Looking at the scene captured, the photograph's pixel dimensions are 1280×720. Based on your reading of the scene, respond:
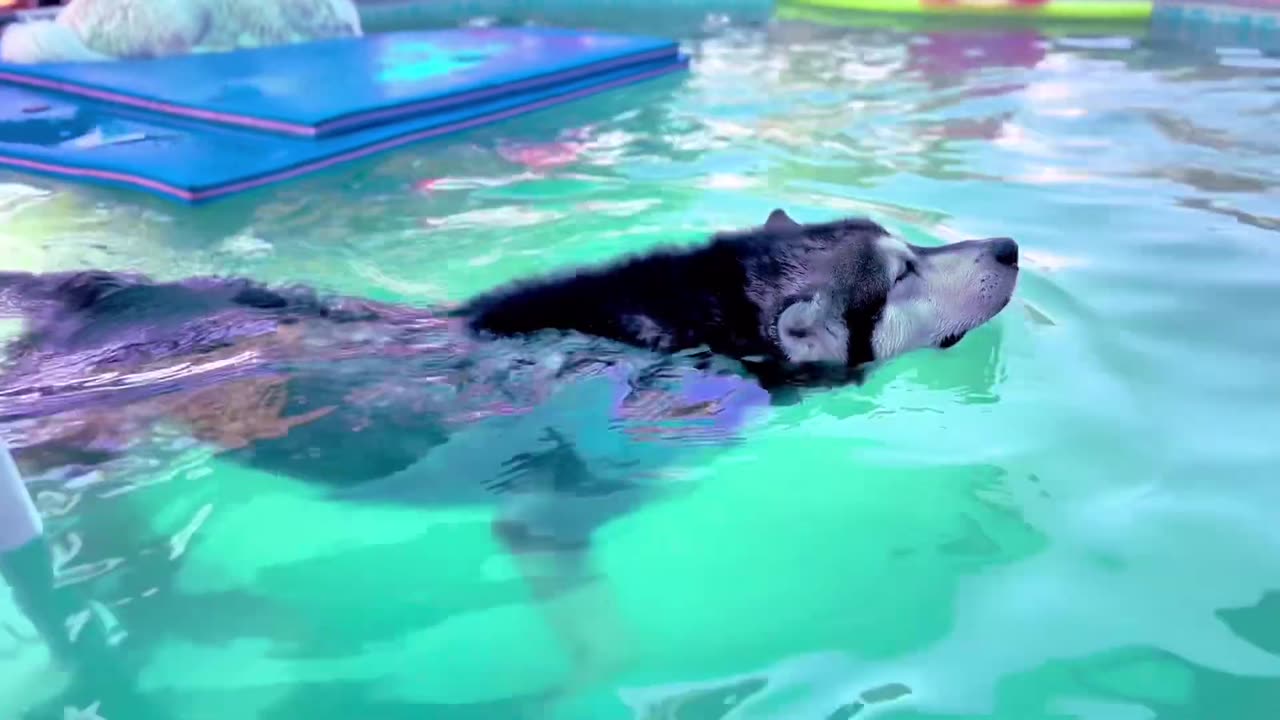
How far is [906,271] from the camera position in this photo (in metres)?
4.03

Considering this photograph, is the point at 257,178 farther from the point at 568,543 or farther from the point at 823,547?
the point at 823,547

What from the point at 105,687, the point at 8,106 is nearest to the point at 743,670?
the point at 105,687

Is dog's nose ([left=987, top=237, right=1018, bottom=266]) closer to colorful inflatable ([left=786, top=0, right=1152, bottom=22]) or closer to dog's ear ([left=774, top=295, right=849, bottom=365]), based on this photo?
dog's ear ([left=774, top=295, right=849, bottom=365])

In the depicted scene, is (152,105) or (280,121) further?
(152,105)

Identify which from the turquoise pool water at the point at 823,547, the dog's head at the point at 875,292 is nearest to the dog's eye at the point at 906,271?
the dog's head at the point at 875,292

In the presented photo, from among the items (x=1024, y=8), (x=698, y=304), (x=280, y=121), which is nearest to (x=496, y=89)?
(x=280, y=121)

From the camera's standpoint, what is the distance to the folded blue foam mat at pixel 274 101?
7.49 m

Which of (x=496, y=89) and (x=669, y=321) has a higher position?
(x=496, y=89)

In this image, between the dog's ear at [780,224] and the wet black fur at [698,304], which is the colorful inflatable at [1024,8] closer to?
the dog's ear at [780,224]

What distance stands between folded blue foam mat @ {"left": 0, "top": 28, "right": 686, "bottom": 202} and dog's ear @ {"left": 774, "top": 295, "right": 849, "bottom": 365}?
465cm

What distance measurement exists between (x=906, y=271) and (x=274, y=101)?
21.5 feet

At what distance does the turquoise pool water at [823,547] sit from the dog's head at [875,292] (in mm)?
243

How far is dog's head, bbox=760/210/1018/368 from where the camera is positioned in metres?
3.95

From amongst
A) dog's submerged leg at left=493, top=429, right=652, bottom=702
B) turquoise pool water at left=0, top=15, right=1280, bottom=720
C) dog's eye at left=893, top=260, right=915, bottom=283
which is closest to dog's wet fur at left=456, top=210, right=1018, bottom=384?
dog's eye at left=893, top=260, right=915, bottom=283
